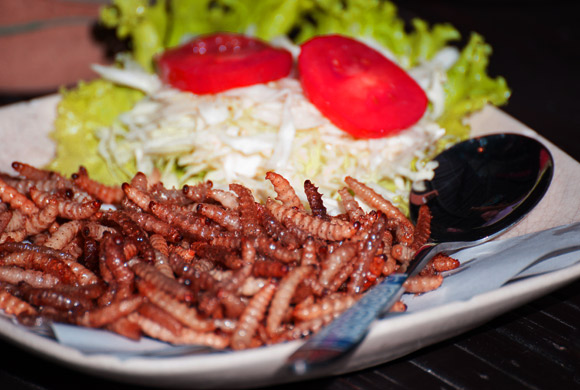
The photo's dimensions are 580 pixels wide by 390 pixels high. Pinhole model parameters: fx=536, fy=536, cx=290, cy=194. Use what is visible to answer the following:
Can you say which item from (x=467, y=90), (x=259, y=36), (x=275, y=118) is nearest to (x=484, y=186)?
(x=467, y=90)

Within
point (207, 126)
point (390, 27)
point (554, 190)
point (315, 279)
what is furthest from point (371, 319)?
point (390, 27)

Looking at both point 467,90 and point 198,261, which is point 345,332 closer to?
point 198,261

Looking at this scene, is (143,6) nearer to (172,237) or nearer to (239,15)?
(239,15)

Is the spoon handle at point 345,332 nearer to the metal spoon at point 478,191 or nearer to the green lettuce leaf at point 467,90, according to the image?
the metal spoon at point 478,191

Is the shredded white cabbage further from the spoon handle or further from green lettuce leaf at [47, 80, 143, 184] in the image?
the spoon handle

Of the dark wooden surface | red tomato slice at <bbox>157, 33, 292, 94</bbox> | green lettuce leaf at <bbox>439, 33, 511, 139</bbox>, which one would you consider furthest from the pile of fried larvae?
green lettuce leaf at <bbox>439, 33, 511, 139</bbox>

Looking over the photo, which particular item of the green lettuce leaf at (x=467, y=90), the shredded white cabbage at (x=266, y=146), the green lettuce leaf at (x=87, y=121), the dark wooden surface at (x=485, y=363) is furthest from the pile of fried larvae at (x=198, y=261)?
the green lettuce leaf at (x=467, y=90)
